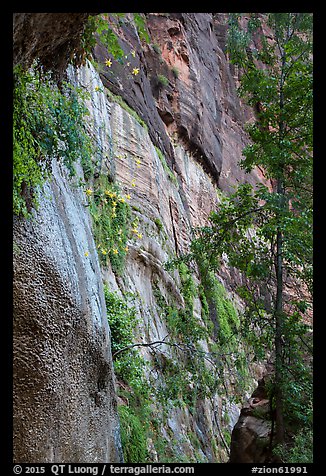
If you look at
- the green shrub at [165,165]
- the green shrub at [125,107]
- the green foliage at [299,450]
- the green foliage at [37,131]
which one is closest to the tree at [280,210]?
the green foliage at [299,450]

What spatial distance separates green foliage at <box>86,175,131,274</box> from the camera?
29.6 ft

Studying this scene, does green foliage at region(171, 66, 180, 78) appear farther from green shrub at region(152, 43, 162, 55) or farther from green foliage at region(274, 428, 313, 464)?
green foliage at region(274, 428, 313, 464)

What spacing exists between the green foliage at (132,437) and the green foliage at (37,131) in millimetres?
3971

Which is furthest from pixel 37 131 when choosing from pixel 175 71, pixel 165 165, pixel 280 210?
pixel 175 71

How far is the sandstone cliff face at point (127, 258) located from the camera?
4000 millimetres

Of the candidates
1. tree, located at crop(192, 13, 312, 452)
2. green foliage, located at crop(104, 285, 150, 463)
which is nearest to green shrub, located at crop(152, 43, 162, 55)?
tree, located at crop(192, 13, 312, 452)

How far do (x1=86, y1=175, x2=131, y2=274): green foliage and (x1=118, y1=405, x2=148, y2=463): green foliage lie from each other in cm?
293

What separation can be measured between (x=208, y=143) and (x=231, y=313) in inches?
321

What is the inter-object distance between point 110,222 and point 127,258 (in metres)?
0.91

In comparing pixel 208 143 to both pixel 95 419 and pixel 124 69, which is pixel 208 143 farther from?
pixel 95 419

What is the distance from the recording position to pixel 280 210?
728 centimetres

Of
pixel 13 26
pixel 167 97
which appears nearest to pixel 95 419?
pixel 13 26

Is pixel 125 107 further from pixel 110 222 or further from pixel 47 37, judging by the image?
pixel 47 37

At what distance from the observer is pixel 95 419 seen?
4.95 meters
